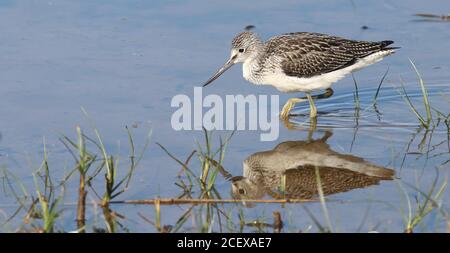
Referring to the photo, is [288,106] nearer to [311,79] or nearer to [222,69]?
[311,79]

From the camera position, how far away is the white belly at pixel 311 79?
10.3m

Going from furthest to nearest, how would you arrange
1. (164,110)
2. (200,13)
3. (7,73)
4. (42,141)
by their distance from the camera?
(200,13) < (7,73) < (164,110) < (42,141)

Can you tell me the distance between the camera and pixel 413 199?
7.40 metres

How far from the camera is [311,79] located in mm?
10422

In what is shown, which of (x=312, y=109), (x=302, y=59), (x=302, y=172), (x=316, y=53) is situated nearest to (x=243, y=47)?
(x=302, y=59)

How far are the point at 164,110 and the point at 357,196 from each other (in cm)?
275

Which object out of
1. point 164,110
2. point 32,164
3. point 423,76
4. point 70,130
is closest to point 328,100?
point 423,76

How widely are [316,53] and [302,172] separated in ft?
8.28

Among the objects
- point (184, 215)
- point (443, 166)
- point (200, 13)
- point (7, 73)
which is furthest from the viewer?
point (200, 13)

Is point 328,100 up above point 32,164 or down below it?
above

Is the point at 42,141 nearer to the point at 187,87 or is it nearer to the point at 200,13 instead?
the point at 187,87

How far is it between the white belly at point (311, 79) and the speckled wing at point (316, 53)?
0.05 m

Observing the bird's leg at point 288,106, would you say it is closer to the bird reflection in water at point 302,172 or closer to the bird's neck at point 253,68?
the bird's neck at point 253,68

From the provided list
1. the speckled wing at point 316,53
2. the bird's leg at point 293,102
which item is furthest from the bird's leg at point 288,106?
the speckled wing at point 316,53
